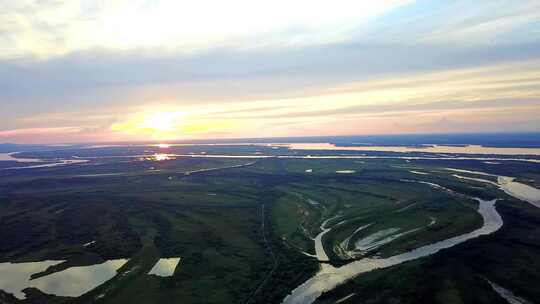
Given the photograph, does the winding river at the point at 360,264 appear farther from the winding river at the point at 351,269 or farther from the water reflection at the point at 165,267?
the water reflection at the point at 165,267

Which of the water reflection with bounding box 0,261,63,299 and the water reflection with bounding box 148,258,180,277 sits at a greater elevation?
the water reflection with bounding box 148,258,180,277

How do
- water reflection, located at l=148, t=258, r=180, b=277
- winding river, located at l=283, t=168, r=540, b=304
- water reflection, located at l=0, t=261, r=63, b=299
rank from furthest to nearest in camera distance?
water reflection, located at l=148, t=258, r=180, b=277
water reflection, located at l=0, t=261, r=63, b=299
winding river, located at l=283, t=168, r=540, b=304

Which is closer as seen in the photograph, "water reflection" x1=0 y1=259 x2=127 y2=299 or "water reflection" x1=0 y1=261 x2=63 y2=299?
"water reflection" x1=0 y1=259 x2=127 y2=299

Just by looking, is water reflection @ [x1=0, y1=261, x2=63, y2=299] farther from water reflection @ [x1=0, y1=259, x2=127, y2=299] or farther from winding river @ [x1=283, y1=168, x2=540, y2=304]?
winding river @ [x1=283, y1=168, x2=540, y2=304]

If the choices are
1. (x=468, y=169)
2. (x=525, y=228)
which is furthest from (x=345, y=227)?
(x=468, y=169)

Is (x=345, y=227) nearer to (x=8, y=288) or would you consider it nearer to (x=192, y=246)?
(x=192, y=246)

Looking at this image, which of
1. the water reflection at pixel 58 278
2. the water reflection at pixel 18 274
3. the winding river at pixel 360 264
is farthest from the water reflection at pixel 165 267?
the winding river at pixel 360 264

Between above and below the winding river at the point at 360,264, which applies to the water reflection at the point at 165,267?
below

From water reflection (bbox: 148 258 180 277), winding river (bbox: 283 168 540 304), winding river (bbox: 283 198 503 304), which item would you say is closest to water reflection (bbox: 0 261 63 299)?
water reflection (bbox: 148 258 180 277)
